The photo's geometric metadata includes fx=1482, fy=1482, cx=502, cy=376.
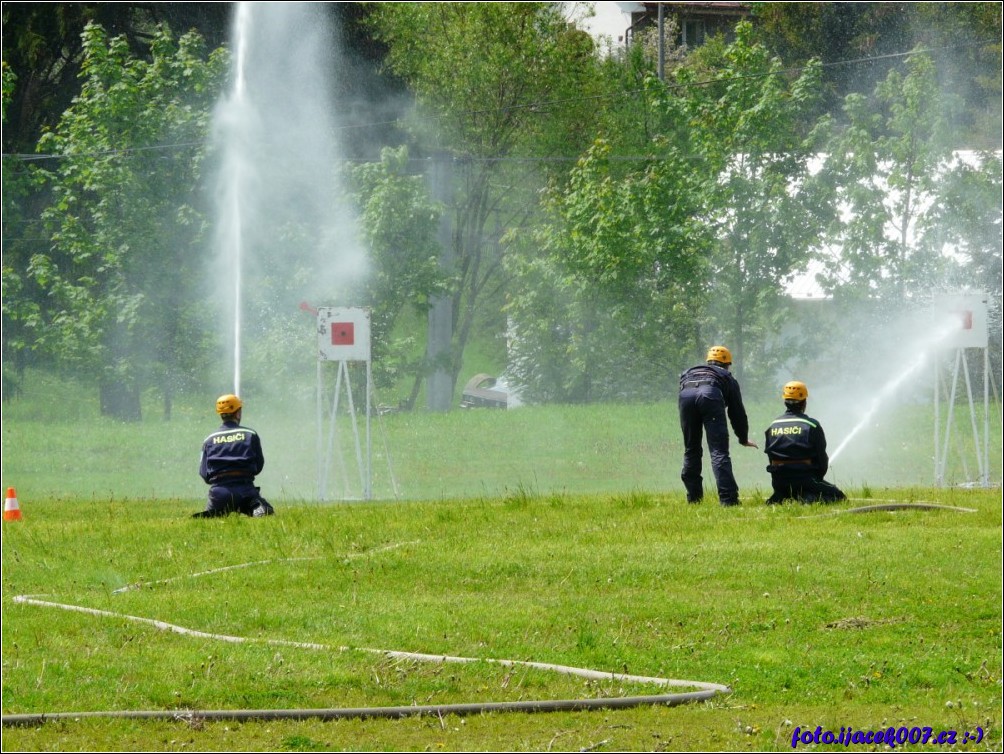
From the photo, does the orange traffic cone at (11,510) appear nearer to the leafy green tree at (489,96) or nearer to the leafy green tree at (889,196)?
the leafy green tree at (489,96)

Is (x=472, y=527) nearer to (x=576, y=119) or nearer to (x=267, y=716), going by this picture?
(x=267, y=716)

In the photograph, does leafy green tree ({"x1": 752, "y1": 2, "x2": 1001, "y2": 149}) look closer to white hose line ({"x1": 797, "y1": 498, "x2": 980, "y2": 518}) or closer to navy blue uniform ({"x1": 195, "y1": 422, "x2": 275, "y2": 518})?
white hose line ({"x1": 797, "y1": 498, "x2": 980, "y2": 518})

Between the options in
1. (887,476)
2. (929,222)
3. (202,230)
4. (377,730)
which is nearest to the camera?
(377,730)

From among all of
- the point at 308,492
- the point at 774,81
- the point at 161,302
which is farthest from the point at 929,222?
the point at 161,302

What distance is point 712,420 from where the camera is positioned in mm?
14789

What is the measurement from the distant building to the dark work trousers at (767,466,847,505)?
30054 mm

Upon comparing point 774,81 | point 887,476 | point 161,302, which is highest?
point 774,81

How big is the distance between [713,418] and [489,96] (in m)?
21.0

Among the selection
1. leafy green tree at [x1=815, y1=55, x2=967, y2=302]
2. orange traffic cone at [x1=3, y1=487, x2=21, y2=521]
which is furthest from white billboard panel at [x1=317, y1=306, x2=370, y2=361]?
leafy green tree at [x1=815, y1=55, x2=967, y2=302]

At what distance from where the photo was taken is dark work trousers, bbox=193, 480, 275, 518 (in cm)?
1498

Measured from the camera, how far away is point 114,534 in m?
14.0

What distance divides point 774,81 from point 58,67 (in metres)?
17.8

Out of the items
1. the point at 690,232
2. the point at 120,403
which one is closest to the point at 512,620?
the point at 690,232

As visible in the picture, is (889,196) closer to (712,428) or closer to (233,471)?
(712,428)
